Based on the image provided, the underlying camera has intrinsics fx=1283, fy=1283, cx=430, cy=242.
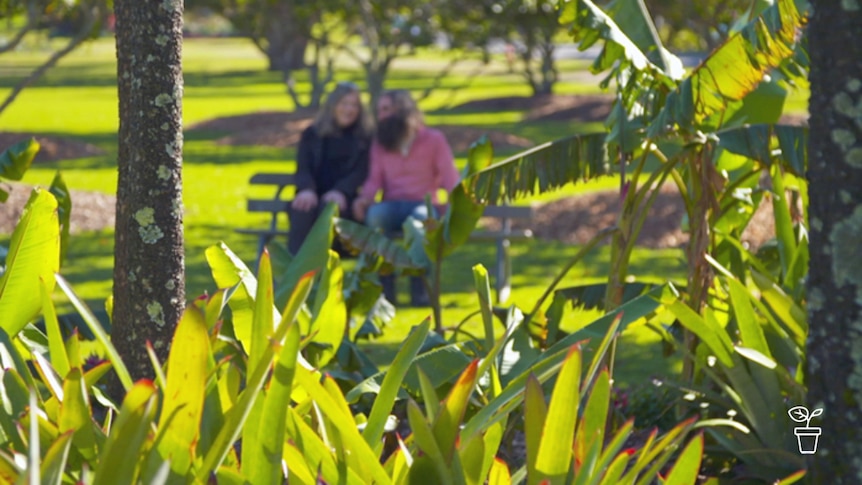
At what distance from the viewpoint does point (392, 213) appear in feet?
27.9

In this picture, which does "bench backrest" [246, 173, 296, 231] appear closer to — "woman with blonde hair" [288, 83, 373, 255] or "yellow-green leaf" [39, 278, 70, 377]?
"woman with blonde hair" [288, 83, 373, 255]

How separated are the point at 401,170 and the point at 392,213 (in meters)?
0.36

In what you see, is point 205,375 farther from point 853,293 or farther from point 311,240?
point 311,240

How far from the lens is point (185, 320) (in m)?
2.66

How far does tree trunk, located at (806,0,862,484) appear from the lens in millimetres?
2689

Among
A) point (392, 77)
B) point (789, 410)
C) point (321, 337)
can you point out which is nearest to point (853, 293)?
point (789, 410)

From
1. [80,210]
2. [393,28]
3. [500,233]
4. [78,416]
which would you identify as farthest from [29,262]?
[393,28]

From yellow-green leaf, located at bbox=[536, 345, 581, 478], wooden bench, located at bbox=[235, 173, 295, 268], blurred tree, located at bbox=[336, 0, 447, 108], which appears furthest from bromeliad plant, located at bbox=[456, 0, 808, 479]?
blurred tree, located at bbox=[336, 0, 447, 108]

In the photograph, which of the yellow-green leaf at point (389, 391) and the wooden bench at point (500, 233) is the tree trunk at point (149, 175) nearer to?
the yellow-green leaf at point (389, 391)

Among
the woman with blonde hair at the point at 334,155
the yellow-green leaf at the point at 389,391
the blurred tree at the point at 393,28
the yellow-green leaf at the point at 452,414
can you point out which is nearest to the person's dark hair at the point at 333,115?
the woman with blonde hair at the point at 334,155

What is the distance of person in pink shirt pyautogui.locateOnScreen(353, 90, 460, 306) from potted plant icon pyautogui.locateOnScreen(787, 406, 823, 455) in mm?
4652

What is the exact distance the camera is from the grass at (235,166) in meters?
8.84

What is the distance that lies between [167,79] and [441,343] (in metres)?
1.42

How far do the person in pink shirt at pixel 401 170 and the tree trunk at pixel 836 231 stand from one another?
5658mm
